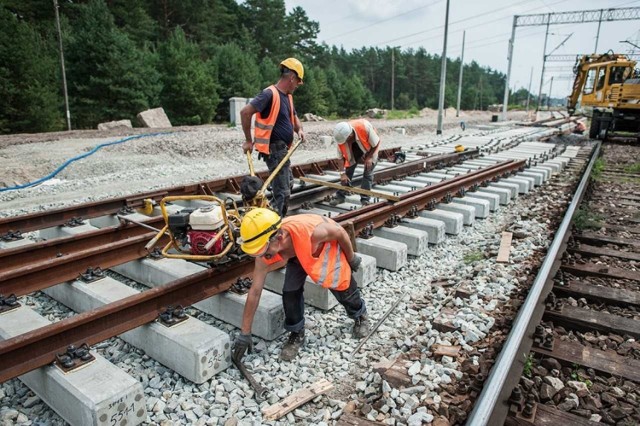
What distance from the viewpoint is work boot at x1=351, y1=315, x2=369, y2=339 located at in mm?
3531

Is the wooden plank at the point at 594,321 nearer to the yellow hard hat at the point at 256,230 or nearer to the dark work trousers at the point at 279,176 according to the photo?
the yellow hard hat at the point at 256,230

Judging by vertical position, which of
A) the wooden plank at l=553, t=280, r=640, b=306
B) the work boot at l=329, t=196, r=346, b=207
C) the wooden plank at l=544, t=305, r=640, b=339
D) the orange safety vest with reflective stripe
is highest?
the orange safety vest with reflective stripe

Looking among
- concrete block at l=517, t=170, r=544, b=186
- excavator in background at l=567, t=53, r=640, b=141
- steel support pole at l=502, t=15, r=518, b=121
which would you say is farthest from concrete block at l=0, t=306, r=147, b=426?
steel support pole at l=502, t=15, r=518, b=121

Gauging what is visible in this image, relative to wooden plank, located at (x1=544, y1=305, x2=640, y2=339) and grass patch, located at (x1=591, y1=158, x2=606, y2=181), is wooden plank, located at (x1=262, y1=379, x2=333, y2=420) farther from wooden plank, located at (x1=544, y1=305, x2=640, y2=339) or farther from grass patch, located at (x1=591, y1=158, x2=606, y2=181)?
grass patch, located at (x1=591, y1=158, x2=606, y2=181)

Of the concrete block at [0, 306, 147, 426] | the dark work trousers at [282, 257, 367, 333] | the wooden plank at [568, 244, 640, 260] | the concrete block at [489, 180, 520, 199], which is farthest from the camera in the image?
the concrete block at [489, 180, 520, 199]

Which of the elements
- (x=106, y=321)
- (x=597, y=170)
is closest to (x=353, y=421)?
(x=106, y=321)

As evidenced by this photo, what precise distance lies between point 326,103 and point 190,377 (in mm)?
46035

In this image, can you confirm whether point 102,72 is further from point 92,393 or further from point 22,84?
point 92,393

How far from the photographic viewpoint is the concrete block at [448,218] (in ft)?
19.6

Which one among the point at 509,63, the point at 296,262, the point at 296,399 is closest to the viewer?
the point at 296,399

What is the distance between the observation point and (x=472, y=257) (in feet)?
17.0

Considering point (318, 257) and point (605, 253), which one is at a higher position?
point (318, 257)

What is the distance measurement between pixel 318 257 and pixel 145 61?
29.4 m

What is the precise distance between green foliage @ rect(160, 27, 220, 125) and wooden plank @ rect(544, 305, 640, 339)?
30.3 m
